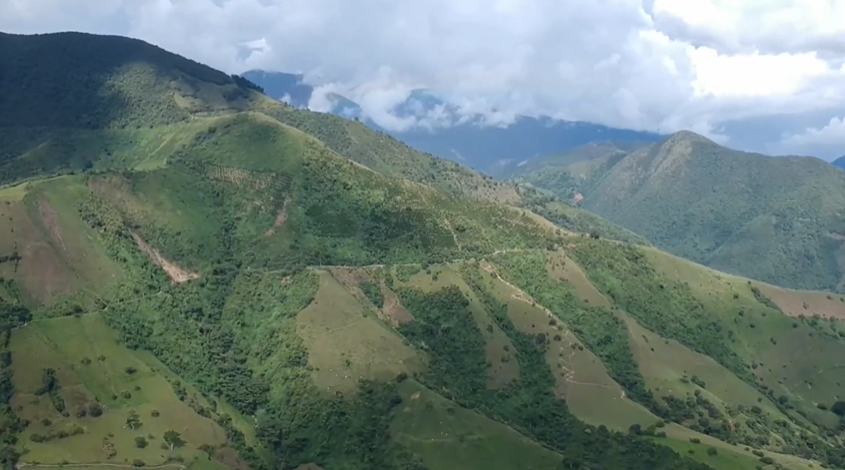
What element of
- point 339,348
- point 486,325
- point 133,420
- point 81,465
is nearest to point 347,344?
point 339,348

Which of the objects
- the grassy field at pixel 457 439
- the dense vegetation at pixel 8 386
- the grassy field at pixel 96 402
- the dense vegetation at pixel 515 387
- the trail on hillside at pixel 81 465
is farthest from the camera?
the dense vegetation at pixel 515 387

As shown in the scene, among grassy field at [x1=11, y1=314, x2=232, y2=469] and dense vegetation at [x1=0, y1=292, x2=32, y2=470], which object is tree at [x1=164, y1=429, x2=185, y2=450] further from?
dense vegetation at [x1=0, y1=292, x2=32, y2=470]

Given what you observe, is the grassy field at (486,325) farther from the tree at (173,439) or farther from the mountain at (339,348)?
the tree at (173,439)

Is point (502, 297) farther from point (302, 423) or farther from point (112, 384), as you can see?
point (112, 384)

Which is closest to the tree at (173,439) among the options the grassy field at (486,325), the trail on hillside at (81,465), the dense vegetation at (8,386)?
the trail on hillside at (81,465)

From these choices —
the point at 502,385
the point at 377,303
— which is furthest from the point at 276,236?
the point at 502,385

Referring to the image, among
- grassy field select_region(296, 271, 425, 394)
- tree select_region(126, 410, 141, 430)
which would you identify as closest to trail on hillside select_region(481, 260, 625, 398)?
grassy field select_region(296, 271, 425, 394)
